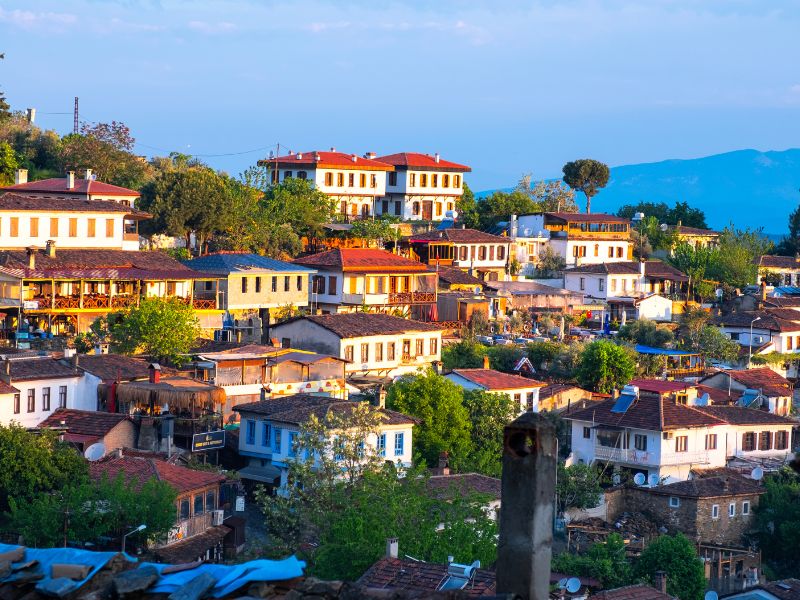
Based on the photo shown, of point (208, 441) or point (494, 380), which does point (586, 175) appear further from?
point (208, 441)

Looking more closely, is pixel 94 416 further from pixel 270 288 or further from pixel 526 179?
pixel 526 179

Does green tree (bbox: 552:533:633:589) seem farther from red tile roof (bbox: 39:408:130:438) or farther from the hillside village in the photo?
red tile roof (bbox: 39:408:130:438)

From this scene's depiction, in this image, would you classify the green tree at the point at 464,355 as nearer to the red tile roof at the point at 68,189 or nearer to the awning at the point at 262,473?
the red tile roof at the point at 68,189

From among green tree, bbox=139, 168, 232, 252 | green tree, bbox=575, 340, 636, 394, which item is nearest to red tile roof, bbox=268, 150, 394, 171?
green tree, bbox=139, 168, 232, 252

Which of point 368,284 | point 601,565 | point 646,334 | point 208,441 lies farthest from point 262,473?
point 646,334

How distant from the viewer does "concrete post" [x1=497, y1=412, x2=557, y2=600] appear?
9.52 m

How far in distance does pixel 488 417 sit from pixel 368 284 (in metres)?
16.8

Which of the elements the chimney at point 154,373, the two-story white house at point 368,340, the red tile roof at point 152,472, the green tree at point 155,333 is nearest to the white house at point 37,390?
the chimney at point 154,373

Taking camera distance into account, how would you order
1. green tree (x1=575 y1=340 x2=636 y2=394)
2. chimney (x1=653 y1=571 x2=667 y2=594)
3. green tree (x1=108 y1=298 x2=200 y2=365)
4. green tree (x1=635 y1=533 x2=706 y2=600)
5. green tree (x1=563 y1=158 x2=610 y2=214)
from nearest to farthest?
1. chimney (x1=653 y1=571 x2=667 y2=594)
2. green tree (x1=635 y1=533 x2=706 y2=600)
3. green tree (x1=108 y1=298 x2=200 y2=365)
4. green tree (x1=575 y1=340 x2=636 y2=394)
5. green tree (x1=563 y1=158 x2=610 y2=214)

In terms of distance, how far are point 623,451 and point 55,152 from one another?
37913 millimetres

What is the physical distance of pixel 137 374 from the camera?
4434 centimetres

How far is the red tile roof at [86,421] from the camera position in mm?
40153

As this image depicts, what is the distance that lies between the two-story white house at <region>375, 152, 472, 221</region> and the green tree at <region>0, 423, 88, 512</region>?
49.9 metres

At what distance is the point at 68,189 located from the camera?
61.7 m
